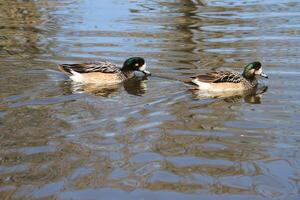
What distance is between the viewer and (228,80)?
1178 cm

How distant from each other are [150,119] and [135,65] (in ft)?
11.3

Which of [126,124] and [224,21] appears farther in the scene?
[224,21]

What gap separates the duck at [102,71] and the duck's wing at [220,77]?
1.51 m

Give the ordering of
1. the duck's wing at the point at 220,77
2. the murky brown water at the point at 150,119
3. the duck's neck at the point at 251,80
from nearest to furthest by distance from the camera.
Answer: the murky brown water at the point at 150,119 → the duck's wing at the point at 220,77 → the duck's neck at the point at 251,80

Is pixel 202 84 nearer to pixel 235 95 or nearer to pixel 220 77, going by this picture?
pixel 220 77

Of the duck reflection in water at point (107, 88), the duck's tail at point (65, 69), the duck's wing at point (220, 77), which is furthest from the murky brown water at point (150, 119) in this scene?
the duck's wing at point (220, 77)

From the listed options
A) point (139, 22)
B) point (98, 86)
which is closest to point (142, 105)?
point (98, 86)

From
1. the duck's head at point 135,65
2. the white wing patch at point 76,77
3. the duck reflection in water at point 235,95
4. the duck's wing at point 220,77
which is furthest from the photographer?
the duck's head at point 135,65

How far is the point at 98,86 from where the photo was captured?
12438 millimetres

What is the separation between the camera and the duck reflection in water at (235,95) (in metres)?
11.2

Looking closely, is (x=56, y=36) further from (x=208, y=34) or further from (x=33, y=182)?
(x=33, y=182)

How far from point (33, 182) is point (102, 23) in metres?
11.5

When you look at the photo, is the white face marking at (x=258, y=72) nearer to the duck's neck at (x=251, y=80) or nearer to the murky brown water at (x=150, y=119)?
the duck's neck at (x=251, y=80)

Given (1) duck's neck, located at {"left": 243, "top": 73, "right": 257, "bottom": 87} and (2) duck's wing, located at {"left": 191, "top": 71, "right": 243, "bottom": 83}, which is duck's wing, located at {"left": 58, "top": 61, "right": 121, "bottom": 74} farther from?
(1) duck's neck, located at {"left": 243, "top": 73, "right": 257, "bottom": 87}
